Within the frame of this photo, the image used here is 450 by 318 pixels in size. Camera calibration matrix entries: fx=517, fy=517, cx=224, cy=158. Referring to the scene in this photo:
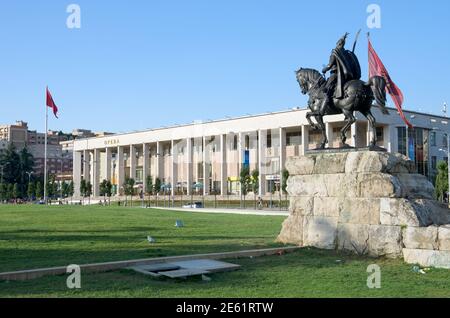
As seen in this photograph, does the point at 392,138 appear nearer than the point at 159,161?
Yes

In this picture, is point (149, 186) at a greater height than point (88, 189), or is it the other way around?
point (149, 186)

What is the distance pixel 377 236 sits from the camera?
12.6 meters

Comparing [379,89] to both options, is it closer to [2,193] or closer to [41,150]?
[2,193]

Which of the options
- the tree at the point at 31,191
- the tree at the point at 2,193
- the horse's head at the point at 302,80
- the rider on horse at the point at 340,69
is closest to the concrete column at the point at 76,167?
the tree at the point at 31,191

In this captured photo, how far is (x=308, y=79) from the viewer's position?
16234mm

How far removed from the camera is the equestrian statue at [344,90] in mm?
14891

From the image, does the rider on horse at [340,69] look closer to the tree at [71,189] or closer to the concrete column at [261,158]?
the concrete column at [261,158]

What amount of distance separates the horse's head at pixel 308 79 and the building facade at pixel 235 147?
49.5m

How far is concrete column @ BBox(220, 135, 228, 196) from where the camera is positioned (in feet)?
297

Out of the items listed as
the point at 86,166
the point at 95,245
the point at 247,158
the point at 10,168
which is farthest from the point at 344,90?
the point at 10,168

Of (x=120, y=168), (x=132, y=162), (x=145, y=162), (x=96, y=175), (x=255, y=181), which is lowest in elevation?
(x=255, y=181)

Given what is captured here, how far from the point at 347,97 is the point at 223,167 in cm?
7585
